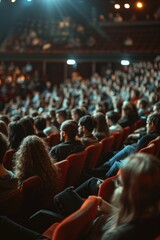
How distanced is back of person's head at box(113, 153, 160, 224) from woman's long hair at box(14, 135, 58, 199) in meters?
1.46

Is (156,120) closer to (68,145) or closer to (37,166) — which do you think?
(68,145)

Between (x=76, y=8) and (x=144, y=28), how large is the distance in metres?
5.26

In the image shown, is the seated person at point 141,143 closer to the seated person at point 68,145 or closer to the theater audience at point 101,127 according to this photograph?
the seated person at point 68,145

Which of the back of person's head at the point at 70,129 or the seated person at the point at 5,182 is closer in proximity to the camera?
the seated person at the point at 5,182

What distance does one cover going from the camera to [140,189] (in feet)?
5.54

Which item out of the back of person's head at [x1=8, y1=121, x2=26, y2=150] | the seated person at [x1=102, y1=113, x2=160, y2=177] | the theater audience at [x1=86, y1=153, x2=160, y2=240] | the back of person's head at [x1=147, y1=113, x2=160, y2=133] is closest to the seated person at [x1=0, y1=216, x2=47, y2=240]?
the theater audience at [x1=86, y1=153, x2=160, y2=240]

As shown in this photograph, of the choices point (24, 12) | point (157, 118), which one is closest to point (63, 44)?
point (24, 12)

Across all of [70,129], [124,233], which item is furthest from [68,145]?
[124,233]

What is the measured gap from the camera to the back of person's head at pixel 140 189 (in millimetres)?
1689

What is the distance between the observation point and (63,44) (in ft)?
74.7

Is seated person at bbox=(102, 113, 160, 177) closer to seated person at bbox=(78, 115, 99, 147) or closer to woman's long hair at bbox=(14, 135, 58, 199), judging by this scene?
seated person at bbox=(78, 115, 99, 147)

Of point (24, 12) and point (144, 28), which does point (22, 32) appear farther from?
point (144, 28)

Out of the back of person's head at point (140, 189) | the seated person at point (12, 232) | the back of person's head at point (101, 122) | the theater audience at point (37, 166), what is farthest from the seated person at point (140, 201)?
the back of person's head at point (101, 122)

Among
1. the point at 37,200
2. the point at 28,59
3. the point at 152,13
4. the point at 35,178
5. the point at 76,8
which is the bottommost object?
the point at 37,200
